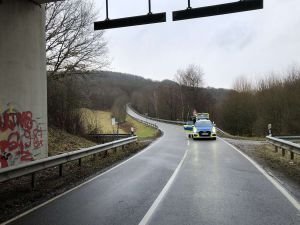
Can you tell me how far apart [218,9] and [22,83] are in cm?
667

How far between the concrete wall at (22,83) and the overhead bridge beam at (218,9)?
4747 millimetres

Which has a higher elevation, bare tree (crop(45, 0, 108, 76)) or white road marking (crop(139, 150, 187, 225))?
bare tree (crop(45, 0, 108, 76))

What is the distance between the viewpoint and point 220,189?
28.7ft

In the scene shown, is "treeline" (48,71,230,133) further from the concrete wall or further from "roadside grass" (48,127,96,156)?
the concrete wall

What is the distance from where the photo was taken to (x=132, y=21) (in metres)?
12.5

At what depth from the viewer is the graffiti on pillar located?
10.3 meters

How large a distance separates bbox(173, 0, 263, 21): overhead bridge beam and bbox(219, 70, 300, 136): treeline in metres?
34.4

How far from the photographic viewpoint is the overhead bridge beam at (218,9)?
11.5 meters

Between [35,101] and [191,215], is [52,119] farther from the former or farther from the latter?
[191,215]

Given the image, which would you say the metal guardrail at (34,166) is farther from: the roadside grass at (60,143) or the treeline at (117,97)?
the treeline at (117,97)

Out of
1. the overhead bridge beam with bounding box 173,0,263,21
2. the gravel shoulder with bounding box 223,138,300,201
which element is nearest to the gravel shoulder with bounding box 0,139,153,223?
the gravel shoulder with bounding box 223,138,300,201

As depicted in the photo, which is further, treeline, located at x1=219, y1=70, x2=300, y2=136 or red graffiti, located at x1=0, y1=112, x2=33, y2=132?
treeline, located at x1=219, y1=70, x2=300, y2=136

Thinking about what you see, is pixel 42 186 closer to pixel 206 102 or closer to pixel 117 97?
pixel 206 102

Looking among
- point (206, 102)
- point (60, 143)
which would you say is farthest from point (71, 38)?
point (206, 102)
